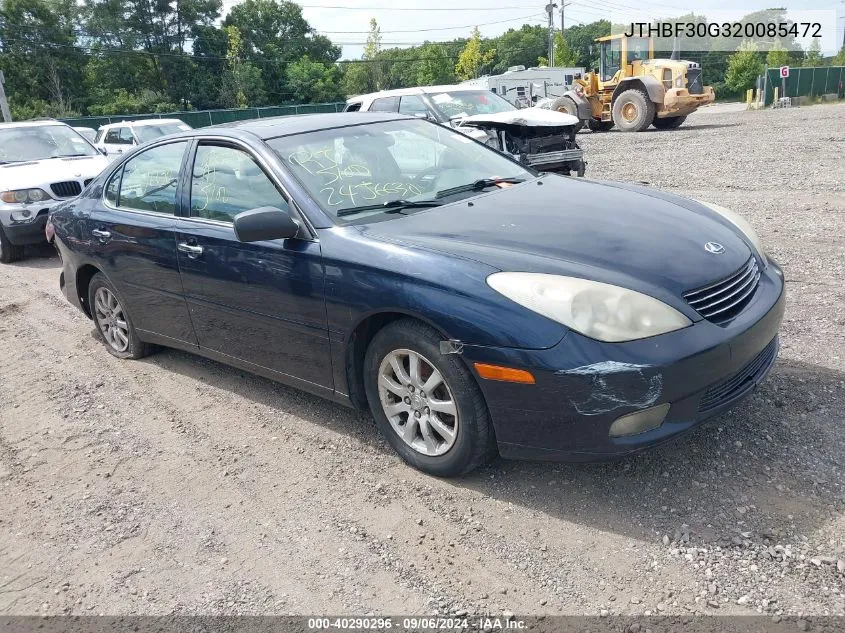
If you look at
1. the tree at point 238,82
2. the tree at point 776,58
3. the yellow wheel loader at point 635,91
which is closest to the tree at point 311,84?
the tree at point 238,82

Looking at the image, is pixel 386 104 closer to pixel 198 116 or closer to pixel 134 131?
pixel 134 131

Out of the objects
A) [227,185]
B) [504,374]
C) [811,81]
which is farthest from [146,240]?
[811,81]

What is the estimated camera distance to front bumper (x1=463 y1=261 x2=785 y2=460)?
270 centimetres

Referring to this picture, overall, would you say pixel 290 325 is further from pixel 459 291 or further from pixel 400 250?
pixel 459 291

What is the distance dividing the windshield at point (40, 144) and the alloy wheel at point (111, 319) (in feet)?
18.2

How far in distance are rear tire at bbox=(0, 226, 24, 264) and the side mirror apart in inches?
281

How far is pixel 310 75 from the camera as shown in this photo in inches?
2504

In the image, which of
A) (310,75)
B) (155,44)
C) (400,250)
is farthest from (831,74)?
(400,250)

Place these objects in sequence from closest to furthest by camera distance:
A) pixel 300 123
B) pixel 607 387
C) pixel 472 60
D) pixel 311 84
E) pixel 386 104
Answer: pixel 607 387, pixel 300 123, pixel 386 104, pixel 311 84, pixel 472 60

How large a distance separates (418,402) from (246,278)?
123cm

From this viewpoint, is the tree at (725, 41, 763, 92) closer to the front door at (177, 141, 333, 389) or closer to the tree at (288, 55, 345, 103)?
the tree at (288, 55, 345, 103)

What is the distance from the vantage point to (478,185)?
4098mm

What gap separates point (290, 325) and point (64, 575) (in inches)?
58.7

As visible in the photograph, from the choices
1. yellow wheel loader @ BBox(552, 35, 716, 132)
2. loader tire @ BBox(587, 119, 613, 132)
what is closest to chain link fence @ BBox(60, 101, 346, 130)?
loader tire @ BBox(587, 119, 613, 132)
